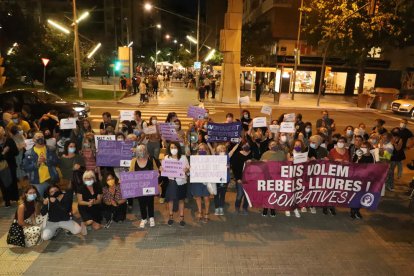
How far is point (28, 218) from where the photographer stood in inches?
261

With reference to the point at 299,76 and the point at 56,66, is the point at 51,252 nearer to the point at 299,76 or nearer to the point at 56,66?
the point at 56,66

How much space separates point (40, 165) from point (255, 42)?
3570cm

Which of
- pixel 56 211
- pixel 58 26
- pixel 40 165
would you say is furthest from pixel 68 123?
pixel 58 26

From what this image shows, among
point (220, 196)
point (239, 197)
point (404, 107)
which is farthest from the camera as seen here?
point (404, 107)

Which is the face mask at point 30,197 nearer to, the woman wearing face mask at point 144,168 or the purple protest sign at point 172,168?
the woman wearing face mask at point 144,168

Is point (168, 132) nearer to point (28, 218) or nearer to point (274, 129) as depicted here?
point (274, 129)

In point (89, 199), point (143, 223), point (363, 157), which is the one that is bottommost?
point (143, 223)

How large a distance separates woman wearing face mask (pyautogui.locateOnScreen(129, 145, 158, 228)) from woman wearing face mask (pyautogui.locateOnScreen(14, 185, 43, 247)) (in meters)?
1.88

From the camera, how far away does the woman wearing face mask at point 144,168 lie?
283 inches

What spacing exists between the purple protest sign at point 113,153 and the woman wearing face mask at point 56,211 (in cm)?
162

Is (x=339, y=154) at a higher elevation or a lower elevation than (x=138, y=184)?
higher

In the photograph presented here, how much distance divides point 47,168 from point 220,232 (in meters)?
3.98

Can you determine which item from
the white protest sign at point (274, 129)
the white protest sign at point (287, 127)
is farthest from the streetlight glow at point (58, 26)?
the white protest sign at point (287, 127)

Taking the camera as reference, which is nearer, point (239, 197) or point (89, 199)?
point (89, 199)
